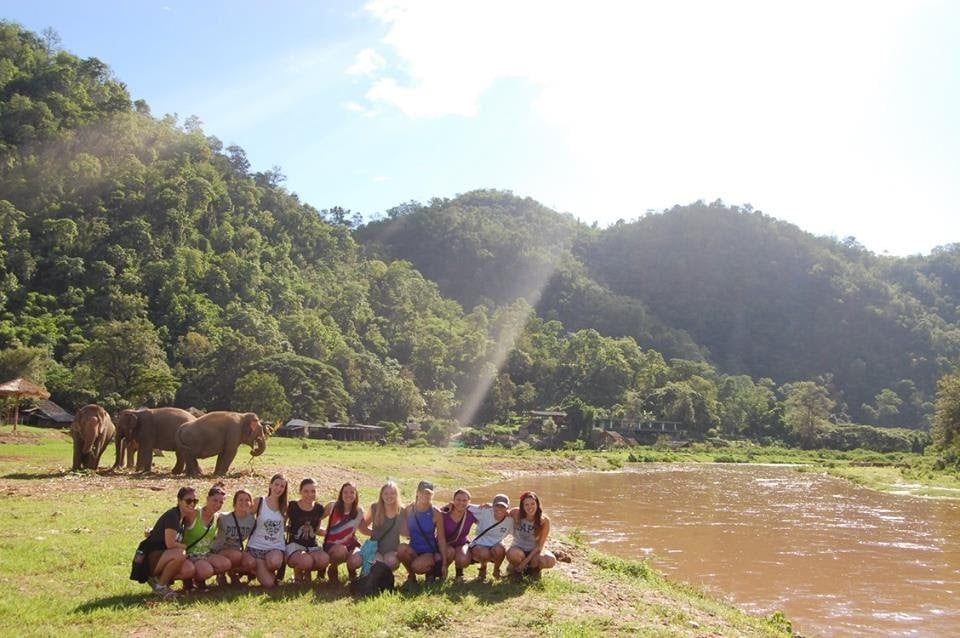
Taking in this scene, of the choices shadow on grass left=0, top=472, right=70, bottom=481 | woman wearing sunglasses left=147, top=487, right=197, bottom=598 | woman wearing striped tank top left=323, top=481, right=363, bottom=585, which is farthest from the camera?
shadow on grass left=0, top=472, right=70, bottom=481

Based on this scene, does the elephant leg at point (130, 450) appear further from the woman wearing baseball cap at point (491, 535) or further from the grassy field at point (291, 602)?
the woman wearing baseball cap at point (491, 535)

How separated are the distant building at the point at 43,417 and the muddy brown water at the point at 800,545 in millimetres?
33573

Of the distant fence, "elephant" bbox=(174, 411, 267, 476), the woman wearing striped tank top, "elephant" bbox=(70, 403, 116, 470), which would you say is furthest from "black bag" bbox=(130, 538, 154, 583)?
the distant fence

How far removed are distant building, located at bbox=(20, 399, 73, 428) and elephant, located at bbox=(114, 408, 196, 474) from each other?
3290 centimetres

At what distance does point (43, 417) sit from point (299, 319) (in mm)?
46813

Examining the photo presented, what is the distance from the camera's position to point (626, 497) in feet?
111

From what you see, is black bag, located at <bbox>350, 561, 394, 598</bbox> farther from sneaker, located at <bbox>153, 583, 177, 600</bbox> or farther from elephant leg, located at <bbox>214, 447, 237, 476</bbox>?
elephant leg, located at <bbox>214, 447, 237, 476</bbox>

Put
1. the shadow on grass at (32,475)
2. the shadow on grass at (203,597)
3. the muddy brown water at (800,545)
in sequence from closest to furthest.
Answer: the shadow on grass at (203,597) < the muddy brown water at (800,545) < the shadow on grass at (32,475)

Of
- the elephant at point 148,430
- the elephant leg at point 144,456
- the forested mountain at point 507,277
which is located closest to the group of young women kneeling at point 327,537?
the elephant at point 148,430

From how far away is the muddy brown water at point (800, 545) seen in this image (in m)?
12.6

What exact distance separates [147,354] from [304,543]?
180ft

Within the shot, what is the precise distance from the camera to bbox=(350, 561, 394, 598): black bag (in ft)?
29.0

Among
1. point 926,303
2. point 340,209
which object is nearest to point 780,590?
point 340,209

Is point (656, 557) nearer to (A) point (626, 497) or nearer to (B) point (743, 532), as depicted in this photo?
(B) point (743, 532)
